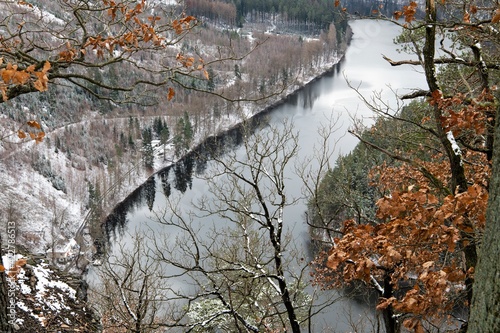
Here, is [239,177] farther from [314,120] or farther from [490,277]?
[314,120]

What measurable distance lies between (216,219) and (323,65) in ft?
198

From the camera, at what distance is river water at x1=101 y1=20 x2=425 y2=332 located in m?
34.0

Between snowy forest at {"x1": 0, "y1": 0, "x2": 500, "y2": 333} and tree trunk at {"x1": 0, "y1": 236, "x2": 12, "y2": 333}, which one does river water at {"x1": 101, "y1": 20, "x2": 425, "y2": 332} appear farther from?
tree trunk at {"x1": 0, "y1": 236, "x2": 12, "y2": 333}

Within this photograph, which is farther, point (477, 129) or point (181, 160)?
point (181, 160)

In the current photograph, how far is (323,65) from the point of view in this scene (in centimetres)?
8512

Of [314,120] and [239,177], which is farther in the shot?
[314,120]

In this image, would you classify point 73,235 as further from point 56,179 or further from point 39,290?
point 39,290

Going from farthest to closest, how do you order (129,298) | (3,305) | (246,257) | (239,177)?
(129,298)
(246,257)
(239,177)
(3,305)

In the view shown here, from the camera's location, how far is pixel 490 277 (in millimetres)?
2057

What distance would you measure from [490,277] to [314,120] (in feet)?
167

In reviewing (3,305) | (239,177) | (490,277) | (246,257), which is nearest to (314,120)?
(246,257)

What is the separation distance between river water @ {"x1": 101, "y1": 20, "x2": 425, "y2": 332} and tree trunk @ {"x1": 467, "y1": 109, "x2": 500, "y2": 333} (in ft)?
70.7

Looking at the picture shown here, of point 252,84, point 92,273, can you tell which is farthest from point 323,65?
point 92,273

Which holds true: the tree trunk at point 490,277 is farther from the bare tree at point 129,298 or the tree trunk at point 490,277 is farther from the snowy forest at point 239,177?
the bare tree at point 129,298
